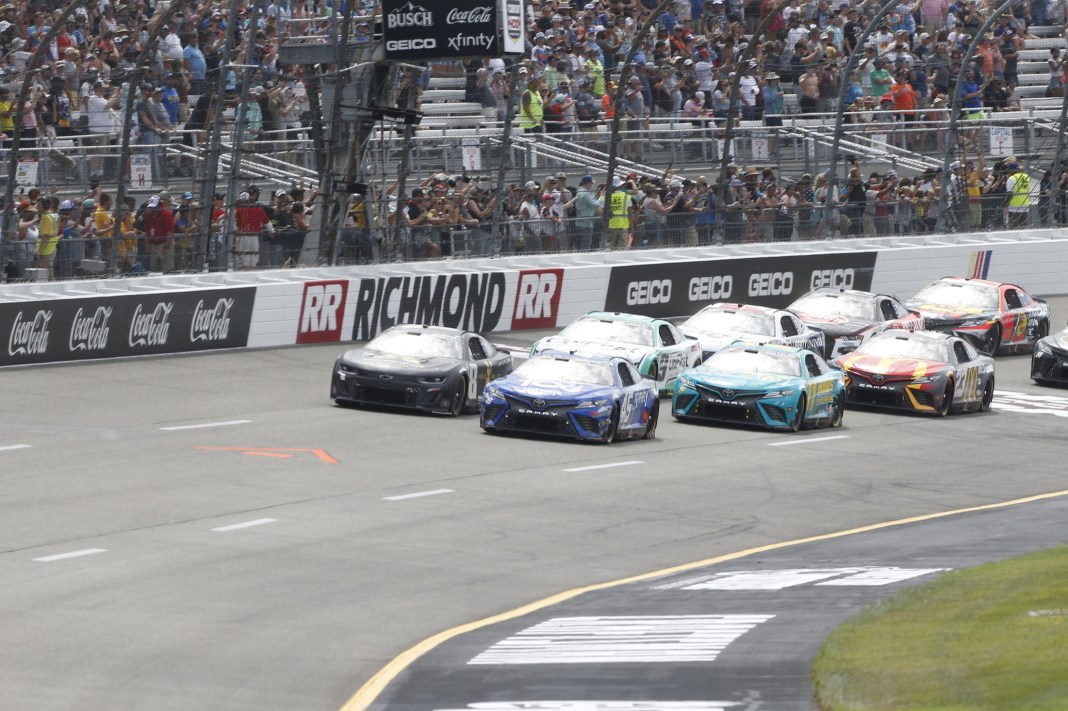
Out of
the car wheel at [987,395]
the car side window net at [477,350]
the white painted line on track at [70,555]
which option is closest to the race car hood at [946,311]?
the car wheel at [987,395]

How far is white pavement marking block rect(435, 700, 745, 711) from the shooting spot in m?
9.66

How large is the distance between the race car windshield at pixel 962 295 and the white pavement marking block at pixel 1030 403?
4493 millimetres

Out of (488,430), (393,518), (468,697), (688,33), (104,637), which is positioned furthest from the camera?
(688,33)

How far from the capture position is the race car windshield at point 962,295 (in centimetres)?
3328

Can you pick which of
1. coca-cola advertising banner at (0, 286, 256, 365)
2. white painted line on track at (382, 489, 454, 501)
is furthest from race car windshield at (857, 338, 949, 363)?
white painted line on track at (382, 489, 454, 501)

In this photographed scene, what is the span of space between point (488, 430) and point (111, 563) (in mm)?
8908

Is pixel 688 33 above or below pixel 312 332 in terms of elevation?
above

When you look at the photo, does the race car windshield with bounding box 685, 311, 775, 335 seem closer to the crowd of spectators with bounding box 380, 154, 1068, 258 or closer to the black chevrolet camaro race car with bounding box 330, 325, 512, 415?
the crowd of spectators with bounding box 380, 154, 1068, 258

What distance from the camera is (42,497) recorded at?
16.3m

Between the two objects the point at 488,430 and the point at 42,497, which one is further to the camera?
the point at 488,430

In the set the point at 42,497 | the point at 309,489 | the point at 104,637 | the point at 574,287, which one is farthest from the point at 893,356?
the point at 104,637

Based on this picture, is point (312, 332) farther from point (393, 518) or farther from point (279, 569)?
point (279, 569)

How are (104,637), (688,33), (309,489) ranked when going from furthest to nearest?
(688,33) → (309,489) → (104,637)

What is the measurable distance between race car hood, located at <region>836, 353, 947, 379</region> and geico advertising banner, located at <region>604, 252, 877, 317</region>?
6789 millimetres
